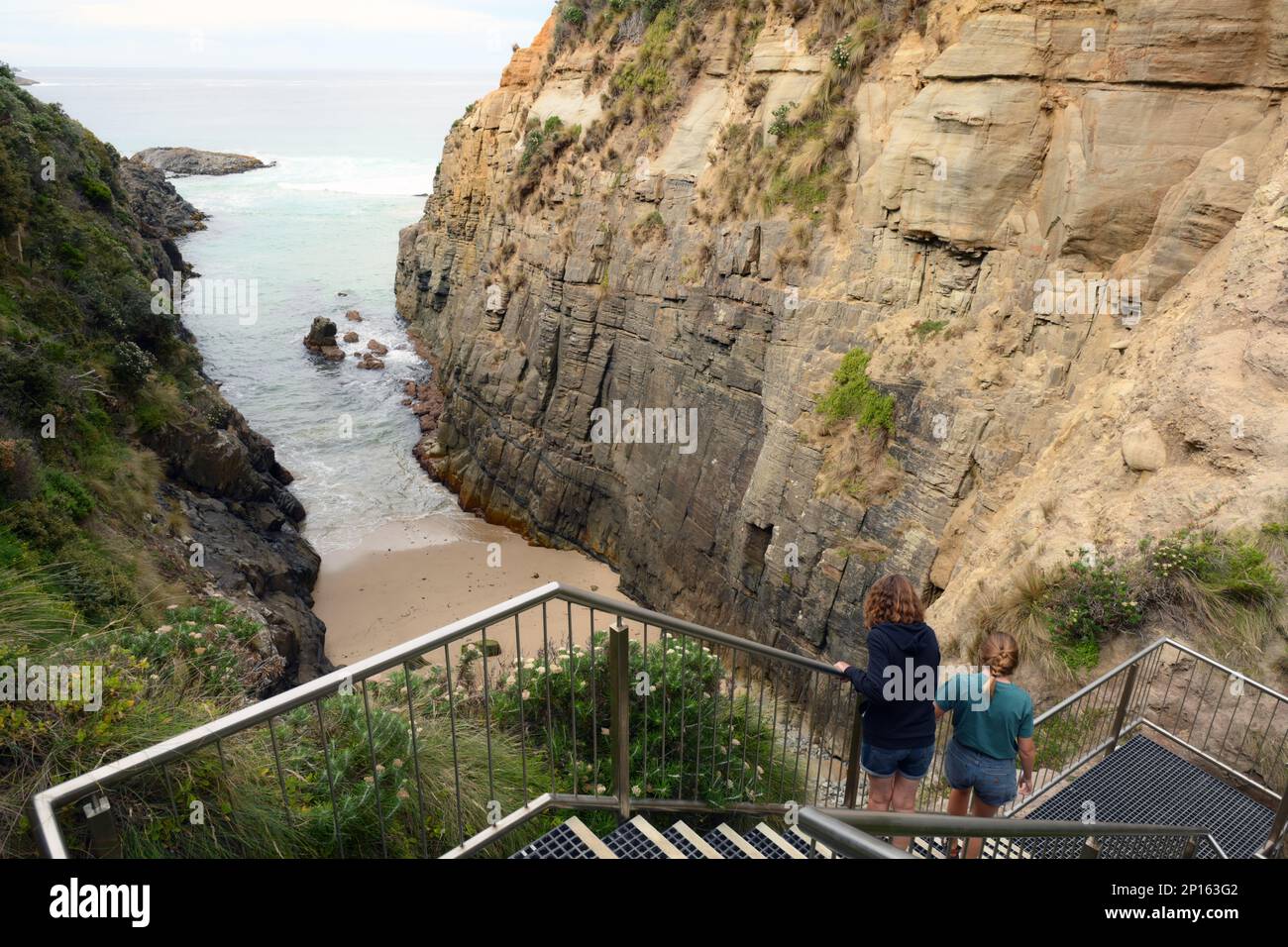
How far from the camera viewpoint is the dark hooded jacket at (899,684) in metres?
4.77

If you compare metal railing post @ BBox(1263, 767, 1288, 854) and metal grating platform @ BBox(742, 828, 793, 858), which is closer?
metal grating platform @ BBox(742, 828, 793, 858)

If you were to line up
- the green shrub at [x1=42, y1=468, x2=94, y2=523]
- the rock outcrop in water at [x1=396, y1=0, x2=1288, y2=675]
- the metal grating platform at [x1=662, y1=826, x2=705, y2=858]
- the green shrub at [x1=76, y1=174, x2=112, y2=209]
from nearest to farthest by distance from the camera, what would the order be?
the metal grating platform at [x1=662, y1=826, x2=705, y2=858] < the rock outcrop in water at [x1=396, y1=0, x2=1288, y2=675] < the green shrub at [x1=42, y1=468, x2=94, y2=523] < the green shrub at [x1=76, y1=174, x2=112, y2=209]

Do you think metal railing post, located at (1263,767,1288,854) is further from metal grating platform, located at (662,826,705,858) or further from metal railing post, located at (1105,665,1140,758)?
metal grating platform, located at (662,826,705,858)

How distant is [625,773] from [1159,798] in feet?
13.5

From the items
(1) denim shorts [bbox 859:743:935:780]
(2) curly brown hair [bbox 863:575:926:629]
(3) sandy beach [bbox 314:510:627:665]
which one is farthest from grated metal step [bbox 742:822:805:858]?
(3) sandy beach [bbox 314:510:627:665]

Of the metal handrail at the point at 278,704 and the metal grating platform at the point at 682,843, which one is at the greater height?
the metal handrail at the point at 278,704

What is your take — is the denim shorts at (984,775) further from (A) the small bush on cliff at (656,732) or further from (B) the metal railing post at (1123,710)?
(B) the metal railing post at (1123,710)

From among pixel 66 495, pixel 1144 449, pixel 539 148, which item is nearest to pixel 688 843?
pixel 1144 449

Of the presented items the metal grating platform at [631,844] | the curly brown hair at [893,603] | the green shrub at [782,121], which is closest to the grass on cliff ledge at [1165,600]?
the curly brown hair at [893,603]

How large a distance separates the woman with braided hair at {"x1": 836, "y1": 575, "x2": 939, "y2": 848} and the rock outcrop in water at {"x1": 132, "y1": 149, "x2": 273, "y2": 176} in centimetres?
10898

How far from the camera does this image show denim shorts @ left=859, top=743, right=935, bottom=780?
5.04m

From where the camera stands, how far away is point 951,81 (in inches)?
528

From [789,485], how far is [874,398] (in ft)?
7.73

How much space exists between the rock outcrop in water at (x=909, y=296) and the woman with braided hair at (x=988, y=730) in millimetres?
4853
